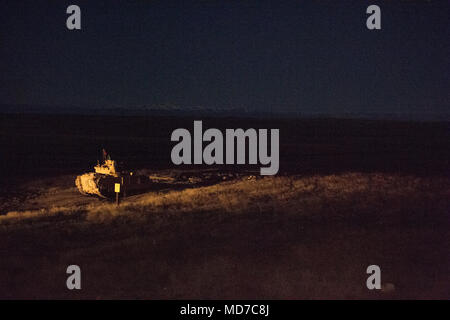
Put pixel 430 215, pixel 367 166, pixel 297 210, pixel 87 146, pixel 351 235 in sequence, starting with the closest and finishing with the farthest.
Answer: pixel 351 235 → pixel 430 215 → pixel 297 210 → pixel 367 166 → pixel 87 146

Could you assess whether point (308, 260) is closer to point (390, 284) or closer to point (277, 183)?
point (390, 284)

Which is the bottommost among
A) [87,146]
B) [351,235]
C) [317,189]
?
[351,235]

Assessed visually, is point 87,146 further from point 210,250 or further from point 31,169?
point 210,250

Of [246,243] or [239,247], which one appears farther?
[246,243]

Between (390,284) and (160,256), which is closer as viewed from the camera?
(390,284)

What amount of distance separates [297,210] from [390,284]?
7817 mm

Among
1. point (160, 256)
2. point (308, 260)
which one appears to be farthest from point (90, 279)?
point (308, 260)

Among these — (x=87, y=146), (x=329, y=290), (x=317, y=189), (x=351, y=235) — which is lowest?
(x=329, y=290)

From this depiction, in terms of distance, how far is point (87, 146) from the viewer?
6050 centimetres

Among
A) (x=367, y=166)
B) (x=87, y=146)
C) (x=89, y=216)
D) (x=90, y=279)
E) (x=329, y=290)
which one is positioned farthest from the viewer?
(x=87, y=146)

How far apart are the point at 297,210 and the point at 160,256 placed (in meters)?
7.13

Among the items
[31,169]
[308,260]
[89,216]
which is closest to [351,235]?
[308,260]

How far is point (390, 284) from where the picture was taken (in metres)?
9.13

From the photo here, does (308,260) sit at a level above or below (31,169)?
below
